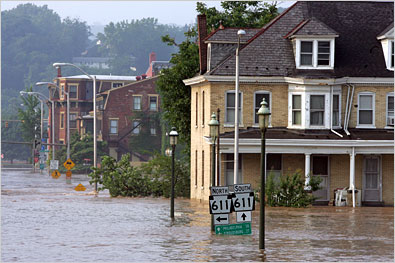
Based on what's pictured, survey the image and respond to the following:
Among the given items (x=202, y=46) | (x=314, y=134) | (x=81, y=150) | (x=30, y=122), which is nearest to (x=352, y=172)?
(x=314, y=134)

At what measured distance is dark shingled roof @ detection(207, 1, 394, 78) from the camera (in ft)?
155

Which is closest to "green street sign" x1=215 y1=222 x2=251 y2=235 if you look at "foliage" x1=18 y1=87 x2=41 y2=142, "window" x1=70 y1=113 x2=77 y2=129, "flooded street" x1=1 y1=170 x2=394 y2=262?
"flooded street" x1=1 y1=170 x2=394 y2=262

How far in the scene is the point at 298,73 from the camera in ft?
155

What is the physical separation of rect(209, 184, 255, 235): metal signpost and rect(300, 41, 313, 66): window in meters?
22.9

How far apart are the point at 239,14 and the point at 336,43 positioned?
14.8 meters

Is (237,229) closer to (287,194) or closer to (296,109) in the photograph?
(287,194)

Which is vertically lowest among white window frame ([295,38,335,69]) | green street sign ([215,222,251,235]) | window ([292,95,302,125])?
green street sign ([215,222,251,235])

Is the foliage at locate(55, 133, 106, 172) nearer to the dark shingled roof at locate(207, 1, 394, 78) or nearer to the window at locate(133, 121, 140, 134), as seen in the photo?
the window at locate(133, 121, 140, 134)

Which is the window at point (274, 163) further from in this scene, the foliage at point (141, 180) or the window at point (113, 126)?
the window at point (113, 126)

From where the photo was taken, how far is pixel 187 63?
57.0 meters

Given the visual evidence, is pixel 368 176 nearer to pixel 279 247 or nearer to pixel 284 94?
pixel 284 94

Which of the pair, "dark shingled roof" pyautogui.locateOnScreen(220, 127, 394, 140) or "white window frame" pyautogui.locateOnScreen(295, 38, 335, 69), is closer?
"dark shingled roof" pyautogui.locateOnScreen(220, 127, 394, 140)

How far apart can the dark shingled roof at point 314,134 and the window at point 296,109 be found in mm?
538

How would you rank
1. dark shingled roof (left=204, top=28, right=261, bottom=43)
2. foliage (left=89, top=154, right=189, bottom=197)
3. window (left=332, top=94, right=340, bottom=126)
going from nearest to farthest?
window (left=332, top=94, right=340, bottom=126) < dark shingled roof (left=204, top=28, right=261, bottom=43) < foliage (left=89, top=154, right=189, bottom=197)
